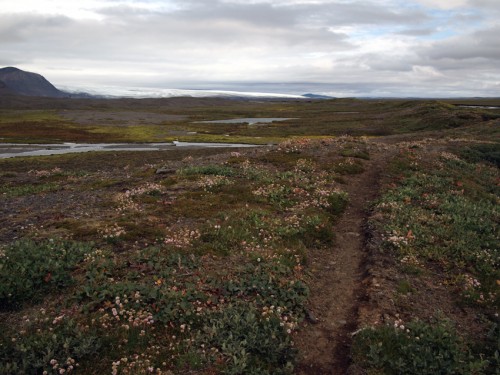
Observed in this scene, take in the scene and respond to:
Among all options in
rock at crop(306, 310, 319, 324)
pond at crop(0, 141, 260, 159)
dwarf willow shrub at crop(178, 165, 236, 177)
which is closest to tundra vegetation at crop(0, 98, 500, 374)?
rock at crop(306, 310, 319, 324)

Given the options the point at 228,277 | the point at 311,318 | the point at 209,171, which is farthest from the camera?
the point at 209,171

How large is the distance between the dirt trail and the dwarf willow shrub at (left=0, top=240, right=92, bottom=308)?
23.4 feet

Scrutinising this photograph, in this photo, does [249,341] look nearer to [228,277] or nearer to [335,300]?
[228,277]

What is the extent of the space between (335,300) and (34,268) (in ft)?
29.9

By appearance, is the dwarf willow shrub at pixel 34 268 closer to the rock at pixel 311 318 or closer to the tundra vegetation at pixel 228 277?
the tundra vegetation at pixel 228 277

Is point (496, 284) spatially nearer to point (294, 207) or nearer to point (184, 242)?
point (294, 207)

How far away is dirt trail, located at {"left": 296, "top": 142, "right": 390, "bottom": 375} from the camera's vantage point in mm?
9625

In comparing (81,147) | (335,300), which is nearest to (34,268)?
(335,300)

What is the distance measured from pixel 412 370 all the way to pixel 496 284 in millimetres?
5995

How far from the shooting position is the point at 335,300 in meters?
12.3

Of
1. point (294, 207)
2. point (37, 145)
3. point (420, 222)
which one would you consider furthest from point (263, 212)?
point (37, 145)

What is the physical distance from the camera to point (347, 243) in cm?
1680

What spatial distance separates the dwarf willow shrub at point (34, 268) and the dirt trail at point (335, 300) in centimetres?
715

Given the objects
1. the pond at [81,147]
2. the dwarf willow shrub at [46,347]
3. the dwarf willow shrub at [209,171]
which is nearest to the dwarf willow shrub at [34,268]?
the dwarf willow shrub at [46,347]
